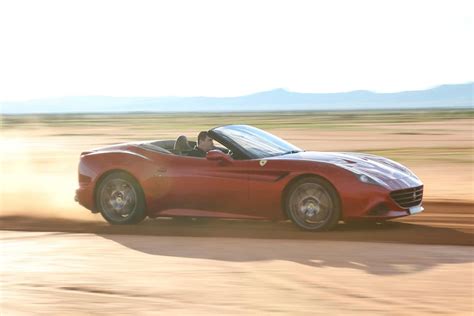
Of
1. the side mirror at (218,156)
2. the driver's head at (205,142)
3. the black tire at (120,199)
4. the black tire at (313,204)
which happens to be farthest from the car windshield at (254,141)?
the black tire at (120,199)

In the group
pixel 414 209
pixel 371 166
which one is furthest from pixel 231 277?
pixel 414 209

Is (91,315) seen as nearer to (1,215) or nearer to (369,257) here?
(369,257)

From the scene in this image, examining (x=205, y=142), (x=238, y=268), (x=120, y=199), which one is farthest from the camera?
(x=120, y=199)

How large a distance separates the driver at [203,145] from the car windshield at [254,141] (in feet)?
0.55

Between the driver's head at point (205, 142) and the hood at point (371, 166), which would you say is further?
the driver's head at point (205, 142)

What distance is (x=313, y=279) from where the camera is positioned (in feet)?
25.6

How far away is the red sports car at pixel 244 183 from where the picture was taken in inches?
416

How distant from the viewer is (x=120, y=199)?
39.2 feet

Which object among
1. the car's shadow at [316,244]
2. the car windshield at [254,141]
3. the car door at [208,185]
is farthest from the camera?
the car windshield at [254,141]

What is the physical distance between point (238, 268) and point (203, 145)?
345 centimetres

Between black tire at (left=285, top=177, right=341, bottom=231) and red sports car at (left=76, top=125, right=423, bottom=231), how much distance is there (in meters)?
0.01

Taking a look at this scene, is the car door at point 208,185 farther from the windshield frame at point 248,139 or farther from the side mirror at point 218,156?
the windshield frame at point 248,139

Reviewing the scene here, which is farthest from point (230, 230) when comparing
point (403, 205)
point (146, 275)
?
point (146, 275)

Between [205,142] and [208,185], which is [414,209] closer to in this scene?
[208,185]
